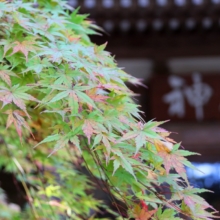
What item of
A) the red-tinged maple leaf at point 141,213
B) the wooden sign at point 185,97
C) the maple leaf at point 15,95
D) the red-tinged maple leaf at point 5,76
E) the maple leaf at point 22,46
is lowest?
the wooden sign at point 185,97

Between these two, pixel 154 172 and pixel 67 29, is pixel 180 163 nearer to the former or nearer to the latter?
pixel 154 172

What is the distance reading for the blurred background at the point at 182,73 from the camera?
3.02 metres

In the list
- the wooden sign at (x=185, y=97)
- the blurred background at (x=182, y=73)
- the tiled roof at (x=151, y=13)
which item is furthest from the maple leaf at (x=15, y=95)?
the wooden sign at (x=185, y=97)

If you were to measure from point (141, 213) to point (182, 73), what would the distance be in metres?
2.81

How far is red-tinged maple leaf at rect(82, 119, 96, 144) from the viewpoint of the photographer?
1.98 feet

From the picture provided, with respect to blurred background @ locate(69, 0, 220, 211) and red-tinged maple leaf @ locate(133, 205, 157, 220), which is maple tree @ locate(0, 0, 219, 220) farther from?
blurred background @ locate(69, 0, 220, 211)

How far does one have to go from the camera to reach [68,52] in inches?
27.8

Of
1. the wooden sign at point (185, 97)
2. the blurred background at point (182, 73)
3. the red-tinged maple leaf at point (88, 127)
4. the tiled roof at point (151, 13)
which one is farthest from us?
the wooden sign at point (185, 97)

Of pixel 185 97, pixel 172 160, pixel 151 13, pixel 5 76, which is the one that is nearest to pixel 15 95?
pixel 5 76

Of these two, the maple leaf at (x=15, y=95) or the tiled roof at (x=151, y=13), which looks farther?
the tiled roof at (x=151, y=13)

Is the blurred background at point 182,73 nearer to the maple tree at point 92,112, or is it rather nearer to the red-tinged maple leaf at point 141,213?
the maple tree at point 92,112

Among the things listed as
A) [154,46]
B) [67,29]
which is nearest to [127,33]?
[154,46]

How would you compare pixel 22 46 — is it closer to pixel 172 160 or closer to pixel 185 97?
pixel 172 160

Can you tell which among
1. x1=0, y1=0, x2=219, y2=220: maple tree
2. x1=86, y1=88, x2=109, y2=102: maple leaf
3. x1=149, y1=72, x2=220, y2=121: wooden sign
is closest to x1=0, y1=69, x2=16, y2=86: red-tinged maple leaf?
x1=0, y1=0, x2=219, y2=220: maple tree
